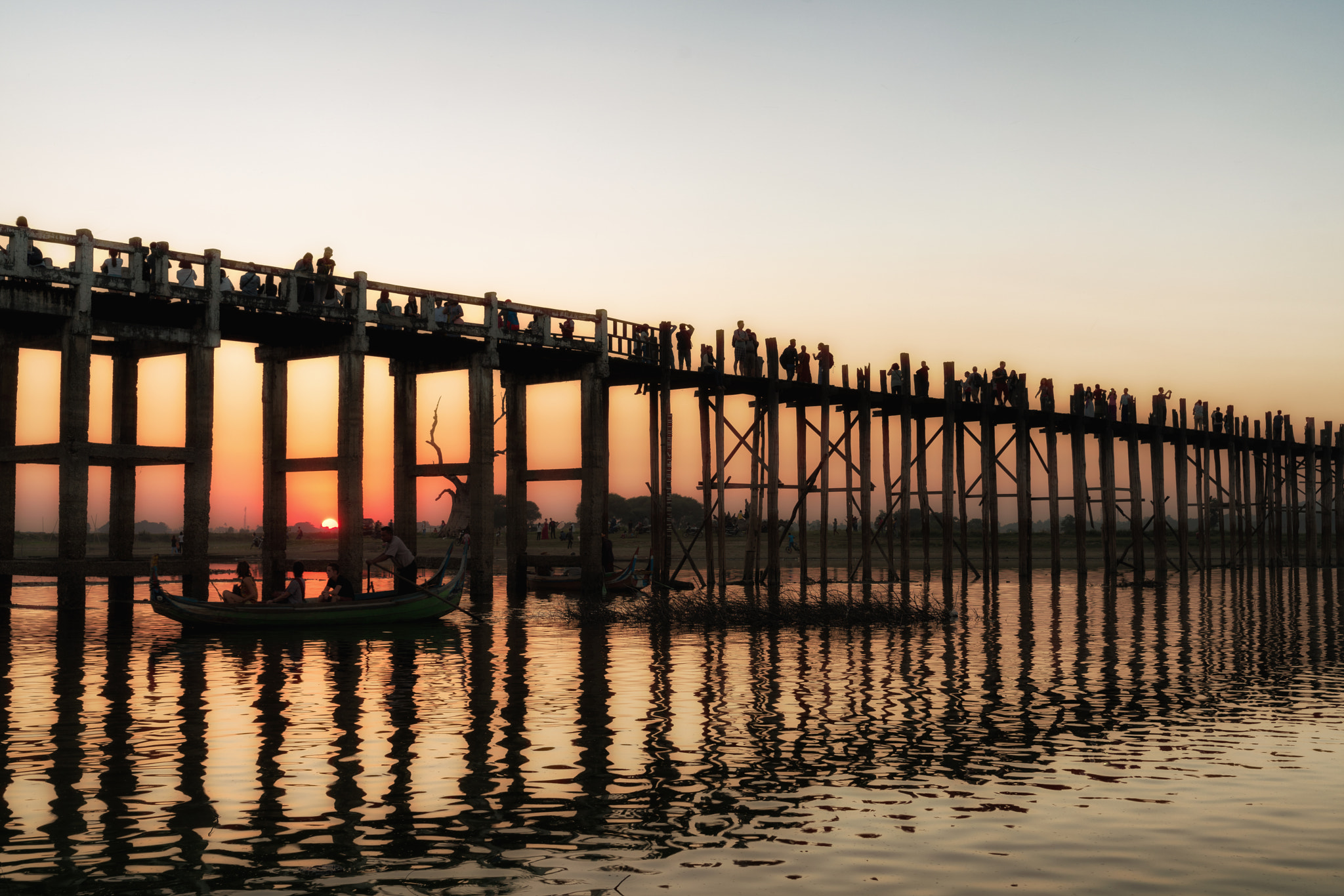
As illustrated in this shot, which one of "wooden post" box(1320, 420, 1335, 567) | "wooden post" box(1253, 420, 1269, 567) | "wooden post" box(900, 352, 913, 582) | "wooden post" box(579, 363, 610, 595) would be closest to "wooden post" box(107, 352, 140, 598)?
"wooden post" box(579, 363, 610, 595)

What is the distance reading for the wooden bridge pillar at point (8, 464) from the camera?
24906 millimetres

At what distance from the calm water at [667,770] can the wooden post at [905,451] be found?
53.7ft

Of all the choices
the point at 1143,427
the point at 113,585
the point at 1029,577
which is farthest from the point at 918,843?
the point at 1143,427

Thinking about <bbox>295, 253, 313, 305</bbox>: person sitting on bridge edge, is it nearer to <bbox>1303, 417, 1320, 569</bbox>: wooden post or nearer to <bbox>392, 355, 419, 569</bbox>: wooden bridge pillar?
<bbox>392, 355, 419, 569</bbox>: wooden bridge pillar

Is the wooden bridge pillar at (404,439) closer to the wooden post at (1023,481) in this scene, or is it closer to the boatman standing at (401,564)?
the boatman standing at (401,564)

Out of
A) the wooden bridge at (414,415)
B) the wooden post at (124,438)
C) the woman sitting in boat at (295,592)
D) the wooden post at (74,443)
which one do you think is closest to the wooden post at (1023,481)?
the wooden bridge at (414,415)

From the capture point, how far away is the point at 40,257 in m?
21.5

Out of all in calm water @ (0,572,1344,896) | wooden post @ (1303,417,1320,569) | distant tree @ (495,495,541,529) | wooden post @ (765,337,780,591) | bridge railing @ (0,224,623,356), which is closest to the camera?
calm water @ (0,572,1344,896)

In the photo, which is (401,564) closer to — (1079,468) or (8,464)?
(8,464)

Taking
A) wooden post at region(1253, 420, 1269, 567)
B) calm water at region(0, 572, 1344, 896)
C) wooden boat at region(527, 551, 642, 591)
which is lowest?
calm water at region(0, 572, 1344, 896)

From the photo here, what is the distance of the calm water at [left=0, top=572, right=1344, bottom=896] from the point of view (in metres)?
7.63

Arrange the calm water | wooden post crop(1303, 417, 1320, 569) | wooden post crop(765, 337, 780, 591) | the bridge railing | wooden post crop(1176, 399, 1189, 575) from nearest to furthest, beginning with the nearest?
the calm water < the bridge railing < wooden post crop(765, 337, 780, 591) < wooden post crop(1176, 399, 1189, 575) < wooden post crop(1303, 417, 1320, 569)

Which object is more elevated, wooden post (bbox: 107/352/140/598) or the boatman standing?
wooden post (bbox: 107/352/140/598)

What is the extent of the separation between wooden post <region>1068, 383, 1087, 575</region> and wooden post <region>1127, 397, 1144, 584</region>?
1.62 m
